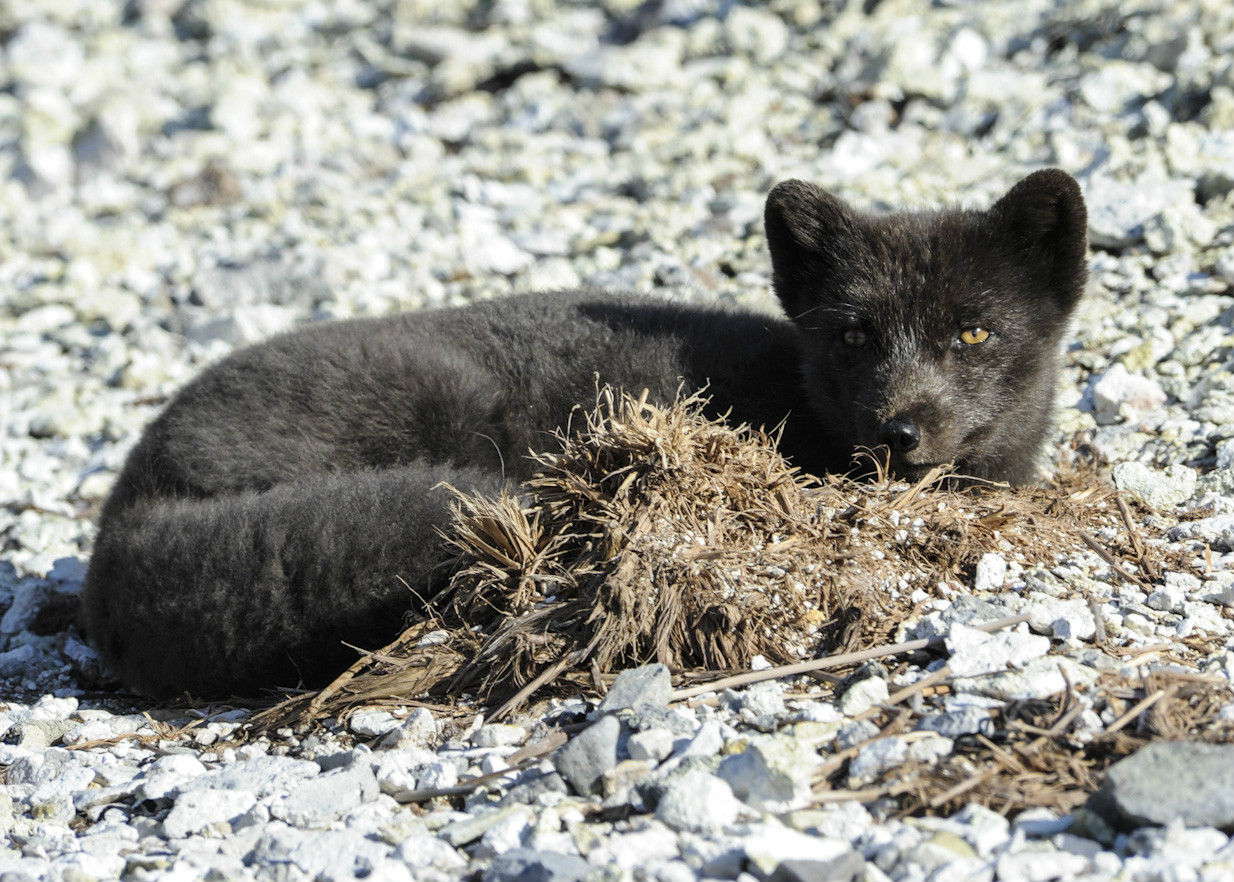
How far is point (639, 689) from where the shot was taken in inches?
123

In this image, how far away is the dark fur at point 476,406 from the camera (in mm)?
3809

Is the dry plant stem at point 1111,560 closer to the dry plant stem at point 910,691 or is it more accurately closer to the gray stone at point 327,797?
the dry plant stem at point 910,691

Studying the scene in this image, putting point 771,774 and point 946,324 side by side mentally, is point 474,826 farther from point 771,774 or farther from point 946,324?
point 946,324

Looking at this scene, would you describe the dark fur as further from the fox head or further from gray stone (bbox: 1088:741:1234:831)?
gray stone (bbox: 1088:741:1234:831)

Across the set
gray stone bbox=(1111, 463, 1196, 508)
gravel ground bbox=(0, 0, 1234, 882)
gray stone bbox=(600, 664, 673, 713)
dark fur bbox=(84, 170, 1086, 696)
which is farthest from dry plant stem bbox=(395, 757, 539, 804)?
gray stone bbox=(1111, 463, 1196, 508)

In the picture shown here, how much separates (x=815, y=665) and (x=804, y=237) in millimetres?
2237

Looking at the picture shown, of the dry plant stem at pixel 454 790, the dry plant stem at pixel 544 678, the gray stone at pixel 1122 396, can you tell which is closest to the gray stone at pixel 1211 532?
the gray stone at pixel 1122 396

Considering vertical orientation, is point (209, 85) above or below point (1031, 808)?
above

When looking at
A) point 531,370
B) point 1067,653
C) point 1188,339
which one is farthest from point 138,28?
point 1067,653

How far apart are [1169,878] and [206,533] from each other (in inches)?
119

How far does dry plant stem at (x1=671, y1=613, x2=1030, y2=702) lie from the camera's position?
3139 mm

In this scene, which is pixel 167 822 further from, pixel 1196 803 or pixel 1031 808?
pixel 1196 803

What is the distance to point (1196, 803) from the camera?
7.77 ft

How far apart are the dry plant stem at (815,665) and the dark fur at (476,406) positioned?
3.62 ft
